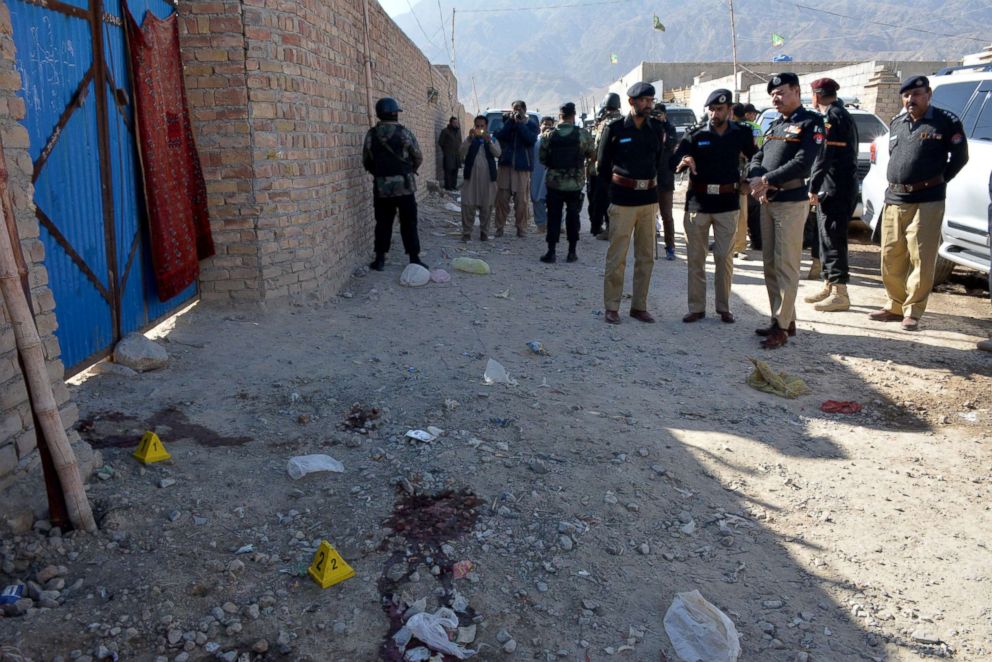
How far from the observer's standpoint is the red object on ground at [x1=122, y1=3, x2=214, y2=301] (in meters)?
4.82

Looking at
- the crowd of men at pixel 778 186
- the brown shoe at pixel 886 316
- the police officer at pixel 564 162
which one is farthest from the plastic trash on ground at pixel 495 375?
the police officer at pixel 564 162

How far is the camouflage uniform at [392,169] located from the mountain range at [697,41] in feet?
342

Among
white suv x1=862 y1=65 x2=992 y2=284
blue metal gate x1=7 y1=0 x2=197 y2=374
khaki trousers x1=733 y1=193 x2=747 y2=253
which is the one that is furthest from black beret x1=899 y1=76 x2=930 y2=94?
blue metal gate x1=7 y1=0 x2=197 y2=374

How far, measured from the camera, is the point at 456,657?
2.34m

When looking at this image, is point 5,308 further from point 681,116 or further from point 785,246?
point 681,116

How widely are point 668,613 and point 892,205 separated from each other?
15.6 feet

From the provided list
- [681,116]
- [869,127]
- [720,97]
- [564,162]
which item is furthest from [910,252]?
[681,116]

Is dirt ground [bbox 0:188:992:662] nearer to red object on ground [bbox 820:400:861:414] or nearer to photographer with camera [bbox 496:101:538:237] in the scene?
red object on ground [bbox 820:400:861:414]

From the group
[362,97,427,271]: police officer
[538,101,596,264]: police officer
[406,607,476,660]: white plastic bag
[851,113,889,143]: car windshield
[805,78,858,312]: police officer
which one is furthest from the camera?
[851,113,889,143]: car windshield

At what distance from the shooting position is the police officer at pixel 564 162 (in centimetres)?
855

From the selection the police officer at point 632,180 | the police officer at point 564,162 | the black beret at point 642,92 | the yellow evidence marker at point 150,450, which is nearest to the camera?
the yellow evidence marker at point 150,450

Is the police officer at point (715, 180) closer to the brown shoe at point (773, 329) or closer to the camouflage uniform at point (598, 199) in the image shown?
the brown shoe at point (773, 329)

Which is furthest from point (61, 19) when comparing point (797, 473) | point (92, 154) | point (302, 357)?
point (797, 473)

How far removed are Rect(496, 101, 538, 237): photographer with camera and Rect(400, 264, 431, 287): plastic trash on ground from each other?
3.29 metres
